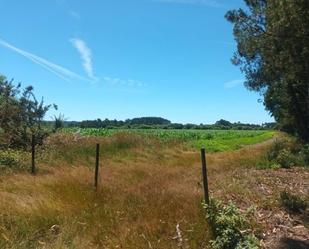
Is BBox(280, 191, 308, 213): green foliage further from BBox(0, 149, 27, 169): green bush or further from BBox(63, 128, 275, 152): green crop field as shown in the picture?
BBox(63, 128, 275, 152): green crop field

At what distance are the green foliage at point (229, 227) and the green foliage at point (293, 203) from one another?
1.92 metres

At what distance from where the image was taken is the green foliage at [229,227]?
770 centimetres

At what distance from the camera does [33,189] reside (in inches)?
403

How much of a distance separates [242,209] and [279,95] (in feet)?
86.1

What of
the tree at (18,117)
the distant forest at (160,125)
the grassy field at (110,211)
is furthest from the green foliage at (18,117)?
the distant forest at (160,125)

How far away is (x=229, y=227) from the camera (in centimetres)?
799

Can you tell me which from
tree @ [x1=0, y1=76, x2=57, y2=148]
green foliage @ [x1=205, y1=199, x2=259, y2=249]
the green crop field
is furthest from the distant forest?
green foliage @ [x1=205, y1=199, x2=259, y2=249]

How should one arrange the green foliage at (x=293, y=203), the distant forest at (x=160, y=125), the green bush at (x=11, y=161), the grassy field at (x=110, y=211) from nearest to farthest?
1. the grassy field at (x=110, y=211)
2. the green foliage at (x=293, y=203)
3. the green bush at (x=11, y=161)
4. the distant forest at (x=160, y=125)

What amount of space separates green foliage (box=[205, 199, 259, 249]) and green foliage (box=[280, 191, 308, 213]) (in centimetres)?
192

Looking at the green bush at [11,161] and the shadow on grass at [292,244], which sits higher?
the green bush at [11,161]

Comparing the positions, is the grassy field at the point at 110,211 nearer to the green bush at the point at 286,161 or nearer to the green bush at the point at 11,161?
the green bush at the point at 11,161

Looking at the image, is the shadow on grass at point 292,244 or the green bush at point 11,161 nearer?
the shadow on grass at point 292,244

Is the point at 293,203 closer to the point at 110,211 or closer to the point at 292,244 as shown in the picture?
the point at 292,244

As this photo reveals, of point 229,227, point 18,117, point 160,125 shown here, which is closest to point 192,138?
point 18,117
